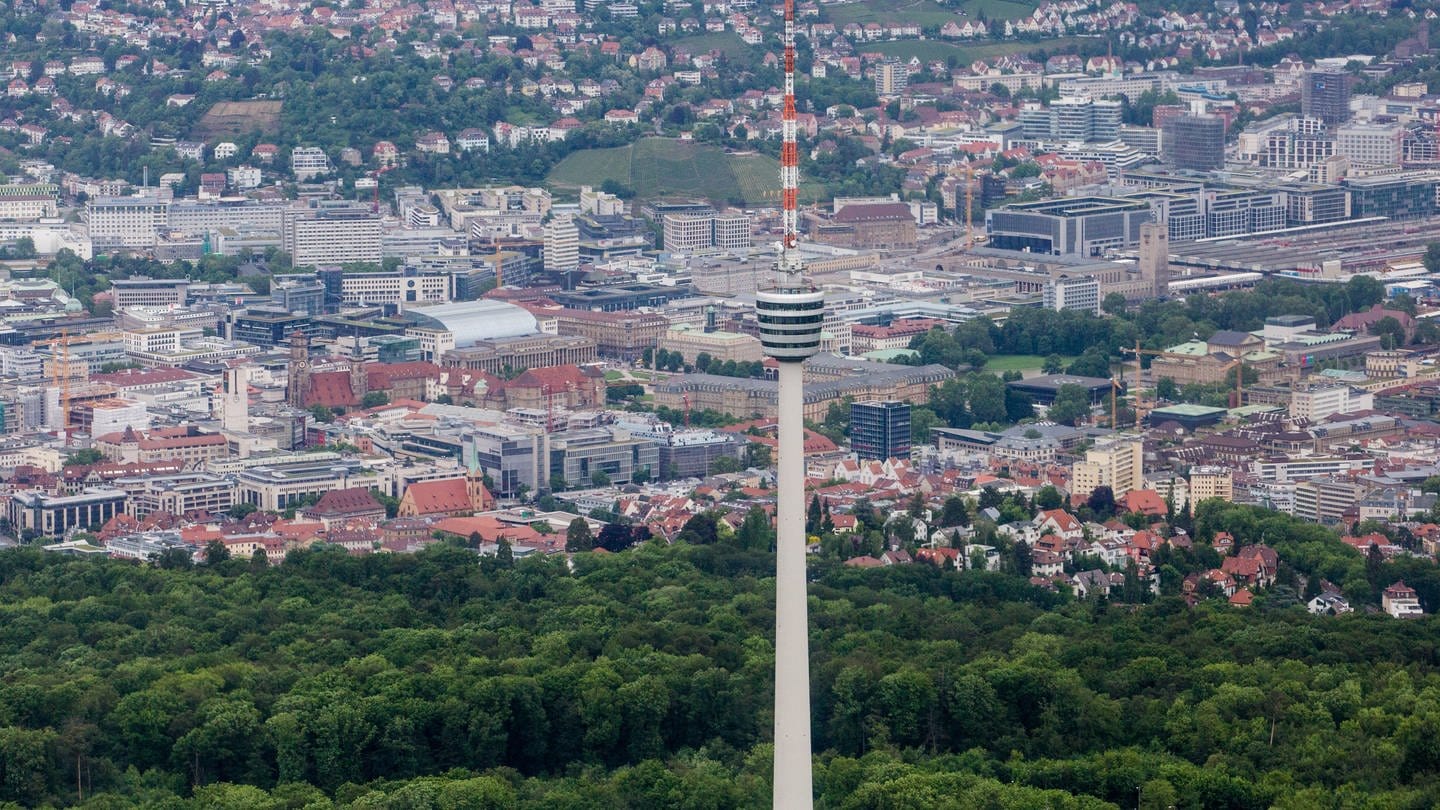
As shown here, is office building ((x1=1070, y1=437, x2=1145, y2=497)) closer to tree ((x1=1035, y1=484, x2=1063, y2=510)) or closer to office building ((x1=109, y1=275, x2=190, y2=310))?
tree ((x1=1035, y1=484, x2=1063, y2=510))

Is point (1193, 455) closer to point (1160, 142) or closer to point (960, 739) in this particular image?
point (960, 739)

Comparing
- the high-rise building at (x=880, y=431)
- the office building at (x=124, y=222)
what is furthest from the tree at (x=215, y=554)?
the office building at (x=124, y=222)

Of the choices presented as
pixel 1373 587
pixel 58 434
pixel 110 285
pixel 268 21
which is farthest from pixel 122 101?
pixel 1373 587

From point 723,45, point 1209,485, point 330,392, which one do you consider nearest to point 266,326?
point 330,392

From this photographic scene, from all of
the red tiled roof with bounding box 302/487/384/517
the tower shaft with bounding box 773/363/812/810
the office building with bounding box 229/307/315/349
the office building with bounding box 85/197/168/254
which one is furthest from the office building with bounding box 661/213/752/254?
the tower shaft with bounding box 773/363/812/810

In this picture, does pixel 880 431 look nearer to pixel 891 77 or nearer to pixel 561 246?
pixel 561 246
